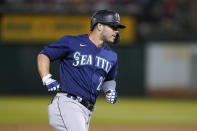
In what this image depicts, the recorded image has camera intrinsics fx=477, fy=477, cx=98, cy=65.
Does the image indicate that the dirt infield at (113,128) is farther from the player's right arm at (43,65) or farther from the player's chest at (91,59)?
the player's right arm at (43,65)

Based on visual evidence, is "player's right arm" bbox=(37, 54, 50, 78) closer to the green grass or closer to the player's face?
the player's face

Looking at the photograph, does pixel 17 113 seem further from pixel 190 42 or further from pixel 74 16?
pixel 190 42

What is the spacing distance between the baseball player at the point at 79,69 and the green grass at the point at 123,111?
6.90m

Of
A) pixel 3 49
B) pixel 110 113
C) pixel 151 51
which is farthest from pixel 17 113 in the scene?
pixel 151 51

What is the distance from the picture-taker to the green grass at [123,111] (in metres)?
12.2

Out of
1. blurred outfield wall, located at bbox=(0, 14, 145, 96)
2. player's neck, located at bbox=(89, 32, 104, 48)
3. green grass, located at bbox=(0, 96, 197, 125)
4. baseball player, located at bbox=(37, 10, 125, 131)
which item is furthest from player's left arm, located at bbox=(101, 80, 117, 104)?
blurred outfield wall, located at bbox=(0, 14, 145, 96)

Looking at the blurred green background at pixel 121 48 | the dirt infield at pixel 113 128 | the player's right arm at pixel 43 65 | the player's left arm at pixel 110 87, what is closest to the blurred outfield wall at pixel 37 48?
the blurred green background at pixel 121 48

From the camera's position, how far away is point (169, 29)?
18.8m

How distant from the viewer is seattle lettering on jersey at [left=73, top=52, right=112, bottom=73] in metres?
4.89

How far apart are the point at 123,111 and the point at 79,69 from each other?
9787 mm

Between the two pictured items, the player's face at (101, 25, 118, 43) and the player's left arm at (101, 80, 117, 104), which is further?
the player's left arm at (101, 80, 117, 104)

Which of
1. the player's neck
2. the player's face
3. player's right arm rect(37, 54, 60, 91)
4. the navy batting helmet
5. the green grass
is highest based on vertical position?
the navy batting helmet

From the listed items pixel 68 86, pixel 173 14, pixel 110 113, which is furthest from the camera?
pixel 173 14

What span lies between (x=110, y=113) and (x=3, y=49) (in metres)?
6.06
